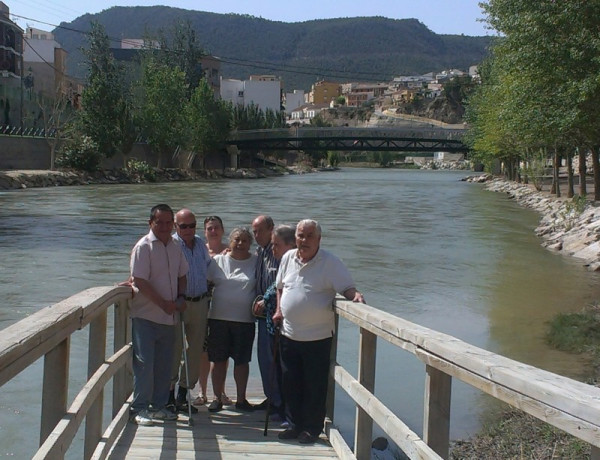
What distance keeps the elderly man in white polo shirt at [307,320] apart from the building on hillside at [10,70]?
60.3 metres

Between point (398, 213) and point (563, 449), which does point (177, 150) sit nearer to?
point (398, 213)

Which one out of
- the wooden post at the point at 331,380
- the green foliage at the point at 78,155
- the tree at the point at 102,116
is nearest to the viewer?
the wooden post at the point at 331,380

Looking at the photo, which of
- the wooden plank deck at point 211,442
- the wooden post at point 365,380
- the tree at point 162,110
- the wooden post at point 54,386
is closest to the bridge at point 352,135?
the tree at point 162,110

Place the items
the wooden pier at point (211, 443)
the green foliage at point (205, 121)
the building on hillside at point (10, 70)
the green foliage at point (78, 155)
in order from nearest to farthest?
the wooden pier at point (211, 443) → the green foliage at point (78, 155) → the building on hillside at point (10, 70) → the green foliage at point (205, 121)

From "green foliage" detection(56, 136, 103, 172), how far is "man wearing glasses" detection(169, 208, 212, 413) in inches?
2095

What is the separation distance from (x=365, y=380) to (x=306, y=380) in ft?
2.28

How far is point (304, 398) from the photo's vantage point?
5352 mm

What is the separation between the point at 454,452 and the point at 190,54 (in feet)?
306

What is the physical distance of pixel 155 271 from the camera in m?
5.59

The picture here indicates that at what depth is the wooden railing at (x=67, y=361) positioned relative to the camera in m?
3.31

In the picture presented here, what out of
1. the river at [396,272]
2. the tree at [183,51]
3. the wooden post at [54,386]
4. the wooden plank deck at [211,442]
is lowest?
the river at [396,272]

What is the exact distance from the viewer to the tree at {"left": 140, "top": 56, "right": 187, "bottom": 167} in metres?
69.4

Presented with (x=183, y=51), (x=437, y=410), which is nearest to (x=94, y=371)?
(x=437, y=410)

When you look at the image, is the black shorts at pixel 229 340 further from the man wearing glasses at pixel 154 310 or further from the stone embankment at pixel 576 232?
the stone embankment at pixel 576 232
